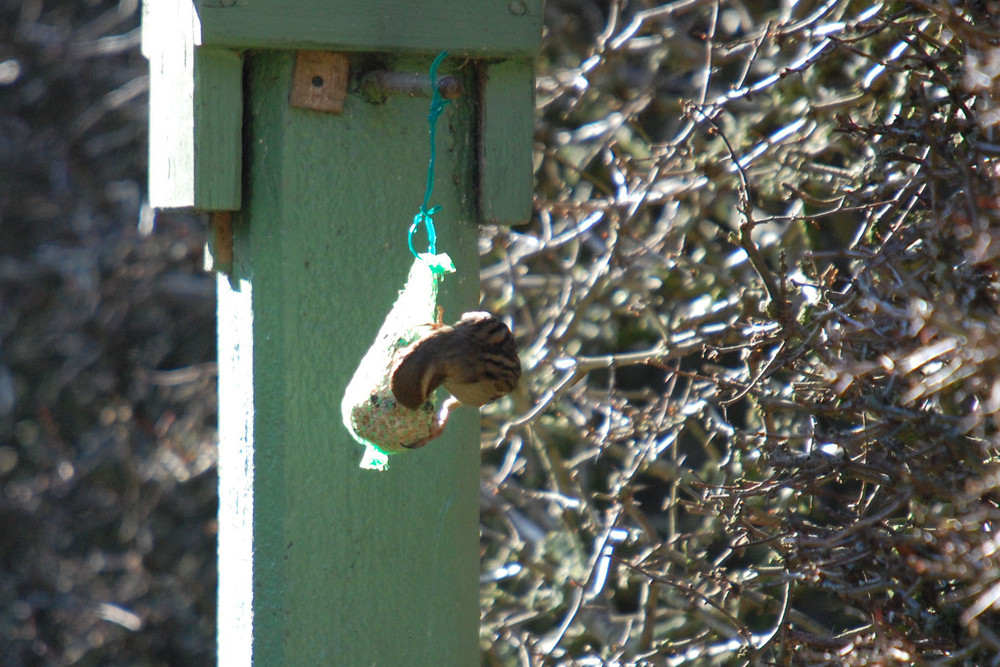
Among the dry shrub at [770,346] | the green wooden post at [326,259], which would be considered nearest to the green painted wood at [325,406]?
the green wooden post at [326,259]

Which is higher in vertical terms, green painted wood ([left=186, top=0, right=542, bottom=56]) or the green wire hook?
green painted wood ([left=186, top=0, right=542, bottom=56])

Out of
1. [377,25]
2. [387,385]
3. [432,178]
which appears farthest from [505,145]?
[387,385]

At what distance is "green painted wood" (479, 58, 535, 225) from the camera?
5.52 ft

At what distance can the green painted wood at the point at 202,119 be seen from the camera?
1571mm

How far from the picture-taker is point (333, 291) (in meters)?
1.62

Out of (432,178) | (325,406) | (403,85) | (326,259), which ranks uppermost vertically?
(403,85)

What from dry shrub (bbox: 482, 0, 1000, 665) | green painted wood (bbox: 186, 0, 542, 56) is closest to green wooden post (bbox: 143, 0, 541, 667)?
green painted wood (bbox: 186, 0, 542, 56)

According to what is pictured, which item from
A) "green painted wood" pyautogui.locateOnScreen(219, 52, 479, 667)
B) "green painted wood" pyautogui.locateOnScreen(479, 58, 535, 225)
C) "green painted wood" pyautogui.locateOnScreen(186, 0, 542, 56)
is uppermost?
"green painted wood" pyautogui.locateOnScreen(186, 0, 542, 56)

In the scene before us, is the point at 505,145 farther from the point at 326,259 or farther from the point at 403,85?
the point at 326,259

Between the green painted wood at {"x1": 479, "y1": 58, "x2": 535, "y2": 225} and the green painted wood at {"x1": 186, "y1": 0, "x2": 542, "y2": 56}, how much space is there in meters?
0.05

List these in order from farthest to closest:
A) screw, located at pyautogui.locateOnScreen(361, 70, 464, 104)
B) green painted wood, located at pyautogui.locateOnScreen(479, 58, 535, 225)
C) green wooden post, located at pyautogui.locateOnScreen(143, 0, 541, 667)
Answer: green painted wood, located at pyautogui.locateOnScreen(479, 58, 535, 225)
green wooden post, located at pyautogui.locateOnScreen(143, 0, 541, 667)
screw, located at pyautogui.locateOnScreen(361, 70, 464, 104)

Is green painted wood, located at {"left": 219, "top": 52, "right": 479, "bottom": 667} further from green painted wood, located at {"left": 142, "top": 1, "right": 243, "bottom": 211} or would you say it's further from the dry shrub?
the dry shrub

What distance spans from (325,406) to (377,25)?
1.78 feet

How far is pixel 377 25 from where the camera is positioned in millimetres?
1579
